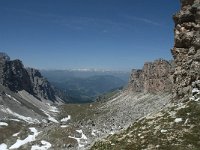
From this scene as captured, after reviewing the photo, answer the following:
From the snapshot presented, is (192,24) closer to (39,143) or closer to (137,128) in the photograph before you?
(137,128)

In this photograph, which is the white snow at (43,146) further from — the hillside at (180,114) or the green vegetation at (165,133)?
the green vegetation at (165,133)

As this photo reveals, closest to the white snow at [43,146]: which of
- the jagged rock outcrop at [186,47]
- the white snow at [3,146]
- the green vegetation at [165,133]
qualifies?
the white snow at [3,146]

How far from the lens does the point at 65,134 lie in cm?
15525

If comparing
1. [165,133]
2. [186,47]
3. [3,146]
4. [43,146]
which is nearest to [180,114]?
[165,133]

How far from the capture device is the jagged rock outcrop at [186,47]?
45928 millimetres

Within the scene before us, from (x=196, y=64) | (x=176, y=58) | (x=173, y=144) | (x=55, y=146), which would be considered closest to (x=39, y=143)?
(x=55, y=146)

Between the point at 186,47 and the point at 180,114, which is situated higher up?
the point at 186,47

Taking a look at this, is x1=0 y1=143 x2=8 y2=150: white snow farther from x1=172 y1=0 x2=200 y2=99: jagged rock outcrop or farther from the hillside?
the hillside

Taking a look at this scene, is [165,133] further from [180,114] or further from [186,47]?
[186,47]

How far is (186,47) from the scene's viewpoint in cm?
5434

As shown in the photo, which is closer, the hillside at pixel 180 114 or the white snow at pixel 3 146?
the hillside at pixel 180 114

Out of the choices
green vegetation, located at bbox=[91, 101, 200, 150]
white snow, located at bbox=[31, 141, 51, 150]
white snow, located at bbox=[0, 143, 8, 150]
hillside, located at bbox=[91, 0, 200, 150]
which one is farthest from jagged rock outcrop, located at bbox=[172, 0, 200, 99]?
white snow, located at bbox=[0, 143, 8, 150]

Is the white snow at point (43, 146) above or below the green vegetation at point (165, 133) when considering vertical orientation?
below

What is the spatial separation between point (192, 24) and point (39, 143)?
106228 millimetres
